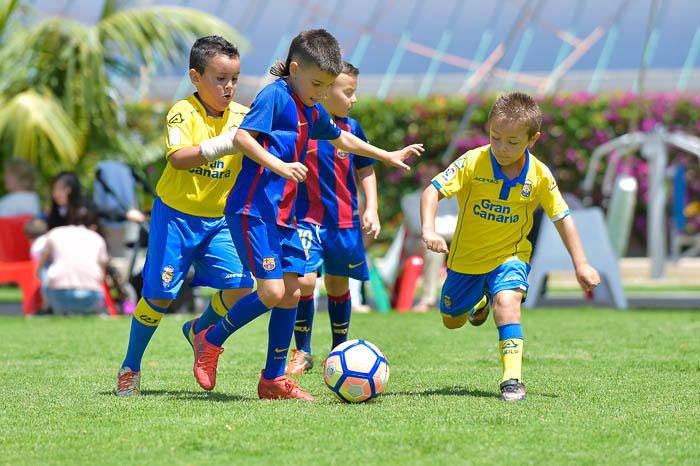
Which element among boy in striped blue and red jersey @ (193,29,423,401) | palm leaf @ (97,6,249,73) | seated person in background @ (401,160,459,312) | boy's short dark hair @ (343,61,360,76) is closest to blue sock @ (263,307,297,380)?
boy in striped blue and red jersey @ (193,29,423,401)

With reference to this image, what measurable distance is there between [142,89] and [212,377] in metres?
21.7

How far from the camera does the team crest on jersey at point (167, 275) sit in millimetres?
5570

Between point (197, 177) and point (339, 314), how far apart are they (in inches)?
61.5

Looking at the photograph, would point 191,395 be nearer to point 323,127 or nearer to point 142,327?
point 142,327

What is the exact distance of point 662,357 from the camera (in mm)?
7219

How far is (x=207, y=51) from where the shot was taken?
5633mm

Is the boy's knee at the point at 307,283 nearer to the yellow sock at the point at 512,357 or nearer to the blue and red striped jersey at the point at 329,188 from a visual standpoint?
the blue and red striped jersey at the point at 329,188

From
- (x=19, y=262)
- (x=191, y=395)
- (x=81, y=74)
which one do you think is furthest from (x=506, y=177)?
(x=81, y=74)

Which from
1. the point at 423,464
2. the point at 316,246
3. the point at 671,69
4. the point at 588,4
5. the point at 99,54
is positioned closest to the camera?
the point at 423,464

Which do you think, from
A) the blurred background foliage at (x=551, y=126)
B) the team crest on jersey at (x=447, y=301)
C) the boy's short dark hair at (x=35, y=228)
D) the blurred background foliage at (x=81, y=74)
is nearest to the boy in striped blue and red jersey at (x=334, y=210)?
the team crest on jersey at (x=447, y=301)

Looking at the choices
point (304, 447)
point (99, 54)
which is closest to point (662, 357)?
point (304, 447)

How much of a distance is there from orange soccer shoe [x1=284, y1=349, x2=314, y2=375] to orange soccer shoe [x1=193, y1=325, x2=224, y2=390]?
3.52 feet

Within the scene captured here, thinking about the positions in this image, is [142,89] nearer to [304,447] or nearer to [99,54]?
[99,54]

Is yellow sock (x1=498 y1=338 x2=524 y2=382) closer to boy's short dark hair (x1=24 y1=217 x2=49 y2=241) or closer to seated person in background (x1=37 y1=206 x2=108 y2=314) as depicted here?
seated person in background (x1=37 y1=206 x2=108 y2=314)
